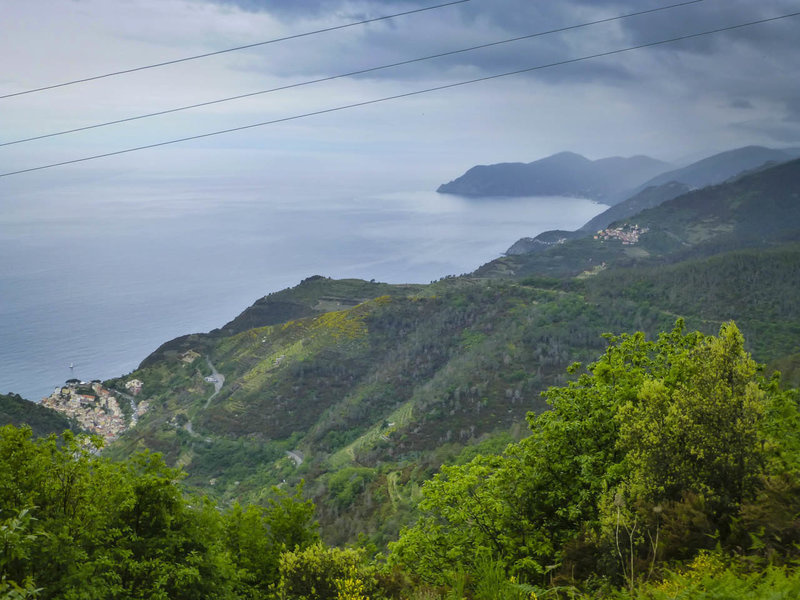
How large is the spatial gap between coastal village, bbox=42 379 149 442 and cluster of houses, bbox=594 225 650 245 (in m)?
119

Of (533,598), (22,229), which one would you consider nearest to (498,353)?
(533,598)

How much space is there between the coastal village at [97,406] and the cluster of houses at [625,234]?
119 metres

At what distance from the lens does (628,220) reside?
16488 cm

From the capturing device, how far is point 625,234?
153125mm

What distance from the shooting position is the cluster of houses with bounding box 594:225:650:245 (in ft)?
488

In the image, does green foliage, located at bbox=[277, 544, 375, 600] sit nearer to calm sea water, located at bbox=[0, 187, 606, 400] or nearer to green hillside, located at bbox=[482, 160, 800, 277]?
calm sea water, located at bbox=[0, 187, 606, 400]

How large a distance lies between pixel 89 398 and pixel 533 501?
74.0 metres

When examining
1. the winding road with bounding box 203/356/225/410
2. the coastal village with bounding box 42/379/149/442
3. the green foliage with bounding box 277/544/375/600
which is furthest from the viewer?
the winding road with bounding box 203/356/225/410

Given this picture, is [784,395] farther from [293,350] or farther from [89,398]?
[89,398]

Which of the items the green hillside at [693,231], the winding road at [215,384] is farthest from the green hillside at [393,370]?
the green hillside at [693,231]

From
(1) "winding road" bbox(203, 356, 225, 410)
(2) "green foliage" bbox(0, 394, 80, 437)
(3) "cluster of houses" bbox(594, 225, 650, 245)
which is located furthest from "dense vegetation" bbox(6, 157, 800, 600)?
(3) "cluster of houses" bbox(594, 225, 650, 245)

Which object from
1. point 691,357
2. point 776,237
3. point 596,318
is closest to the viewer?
point 691,357

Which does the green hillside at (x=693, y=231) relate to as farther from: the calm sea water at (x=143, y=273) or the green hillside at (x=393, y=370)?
the green hillside at (x=393, y=370)

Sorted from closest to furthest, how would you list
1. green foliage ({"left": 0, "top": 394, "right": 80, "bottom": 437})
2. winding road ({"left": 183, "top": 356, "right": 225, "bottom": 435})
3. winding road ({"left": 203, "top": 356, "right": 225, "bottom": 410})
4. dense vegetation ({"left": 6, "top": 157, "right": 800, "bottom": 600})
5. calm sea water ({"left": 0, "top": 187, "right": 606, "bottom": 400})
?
1. dense vegetation ({"left": 6, "top": 157, "right": 800, "bottom": 600})
2. green foliage ({"left": 0, "top": 394, "right": 80, "bottom": 437})
3. winding road ({"left": 183, "top": 356, "right": 225, "bottom": 435})
4. winding road ({"left": 203, "top": 356, "right": 225, "bottom": 410})
5. calm sea water ({"left": 0, "top": 187, "right": 606, "bottom": 400})
